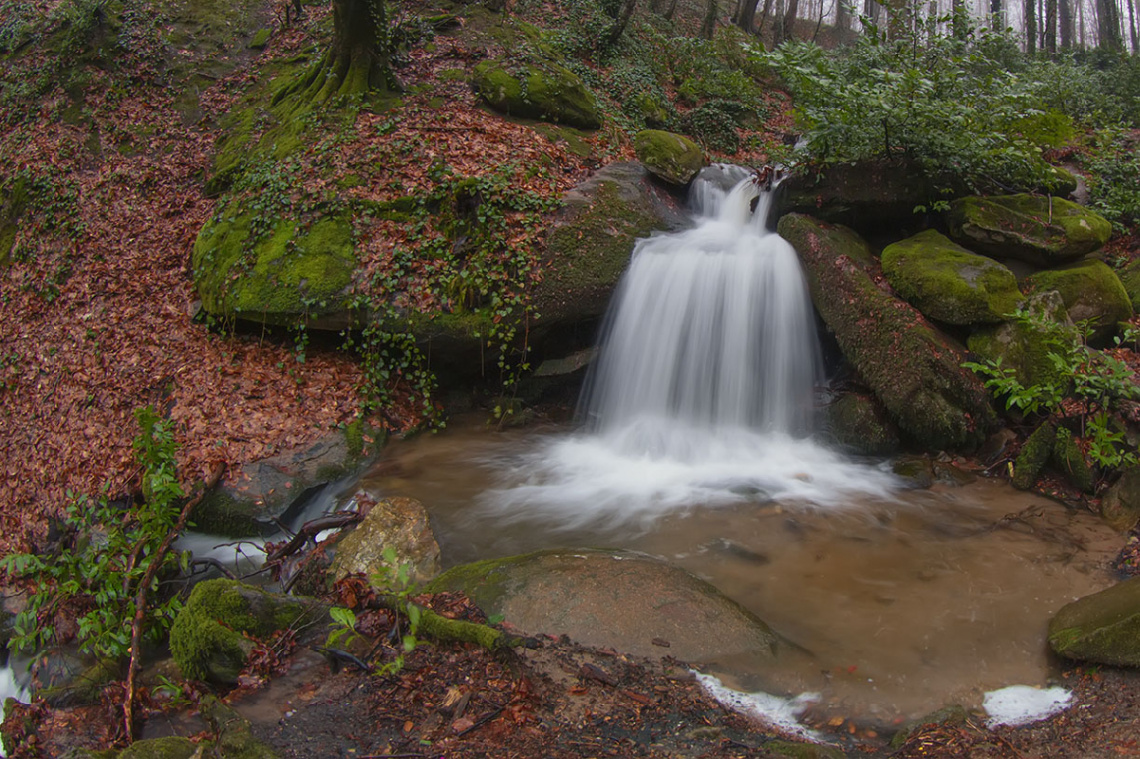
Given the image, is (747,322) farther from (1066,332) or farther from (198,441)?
(198,441)

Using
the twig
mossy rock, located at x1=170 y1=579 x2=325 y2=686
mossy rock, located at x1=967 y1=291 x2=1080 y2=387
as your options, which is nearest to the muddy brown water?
mossy rock, located at x1=967 y1=291 x2=1080 y2=387

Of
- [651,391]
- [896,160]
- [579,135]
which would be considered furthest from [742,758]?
[579,135]

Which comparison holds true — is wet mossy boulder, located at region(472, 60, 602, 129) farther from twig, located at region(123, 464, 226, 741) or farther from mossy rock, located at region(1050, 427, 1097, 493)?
mossy rock, located at region(1050, 427, 1097, 493)

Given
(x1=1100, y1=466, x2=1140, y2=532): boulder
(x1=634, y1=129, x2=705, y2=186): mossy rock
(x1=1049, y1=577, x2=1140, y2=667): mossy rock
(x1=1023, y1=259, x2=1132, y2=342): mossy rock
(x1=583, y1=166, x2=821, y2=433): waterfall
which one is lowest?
(x1=1049, y1=577, x2=1140, y2=667): mossy rock

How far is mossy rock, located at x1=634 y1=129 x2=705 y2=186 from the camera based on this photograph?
31.8 ft

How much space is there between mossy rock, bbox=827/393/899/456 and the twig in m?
6.11

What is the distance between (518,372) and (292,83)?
6.98 meters

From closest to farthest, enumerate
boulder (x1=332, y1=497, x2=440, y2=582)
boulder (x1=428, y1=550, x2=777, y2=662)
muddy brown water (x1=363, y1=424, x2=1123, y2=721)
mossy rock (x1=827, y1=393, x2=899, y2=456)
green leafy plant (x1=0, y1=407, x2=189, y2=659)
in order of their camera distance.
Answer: muddy brown water (x1=363, y1=424, x2=1123, y2=721) → boulder (x1=428, y1=550, x2=777, y2=662) → green leafy plant (x1=0, y1=407, x2=189, y2=659) → boulder (x1=332, y1=497, x2=440, y2=582) → mossy rock (x1=827, y1=393, x2=899, y2=456)

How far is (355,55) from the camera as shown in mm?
10039

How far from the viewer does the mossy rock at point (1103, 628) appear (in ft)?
11.1

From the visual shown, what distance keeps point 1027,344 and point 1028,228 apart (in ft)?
5.51

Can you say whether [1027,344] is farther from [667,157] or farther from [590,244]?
[667,157]

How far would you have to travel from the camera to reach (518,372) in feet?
26.4

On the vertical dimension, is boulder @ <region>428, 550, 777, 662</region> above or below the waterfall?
below
